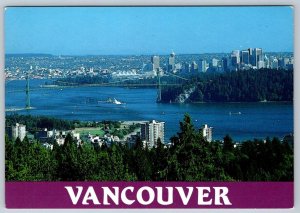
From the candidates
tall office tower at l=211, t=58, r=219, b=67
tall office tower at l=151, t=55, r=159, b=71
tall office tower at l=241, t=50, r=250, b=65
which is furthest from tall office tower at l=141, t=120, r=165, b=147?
tall office tower at l=241, t=50, r=250, b=65

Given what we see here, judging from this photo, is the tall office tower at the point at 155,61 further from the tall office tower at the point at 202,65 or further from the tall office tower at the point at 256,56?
the tall office tower at the point at 256,56

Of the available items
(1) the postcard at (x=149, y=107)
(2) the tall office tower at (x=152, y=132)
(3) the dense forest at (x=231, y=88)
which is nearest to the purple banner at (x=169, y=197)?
(1) the postcard at (x=149, y=107)

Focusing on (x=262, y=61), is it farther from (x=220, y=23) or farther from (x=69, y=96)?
(x=69, y=96)

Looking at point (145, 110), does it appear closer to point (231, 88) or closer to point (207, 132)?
point (207, 132)

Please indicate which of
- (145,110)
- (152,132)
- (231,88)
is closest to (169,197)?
(152,132)

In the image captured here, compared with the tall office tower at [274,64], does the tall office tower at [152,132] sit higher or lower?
lower

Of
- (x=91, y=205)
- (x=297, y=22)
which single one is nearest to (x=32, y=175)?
(x=91, y=205)
